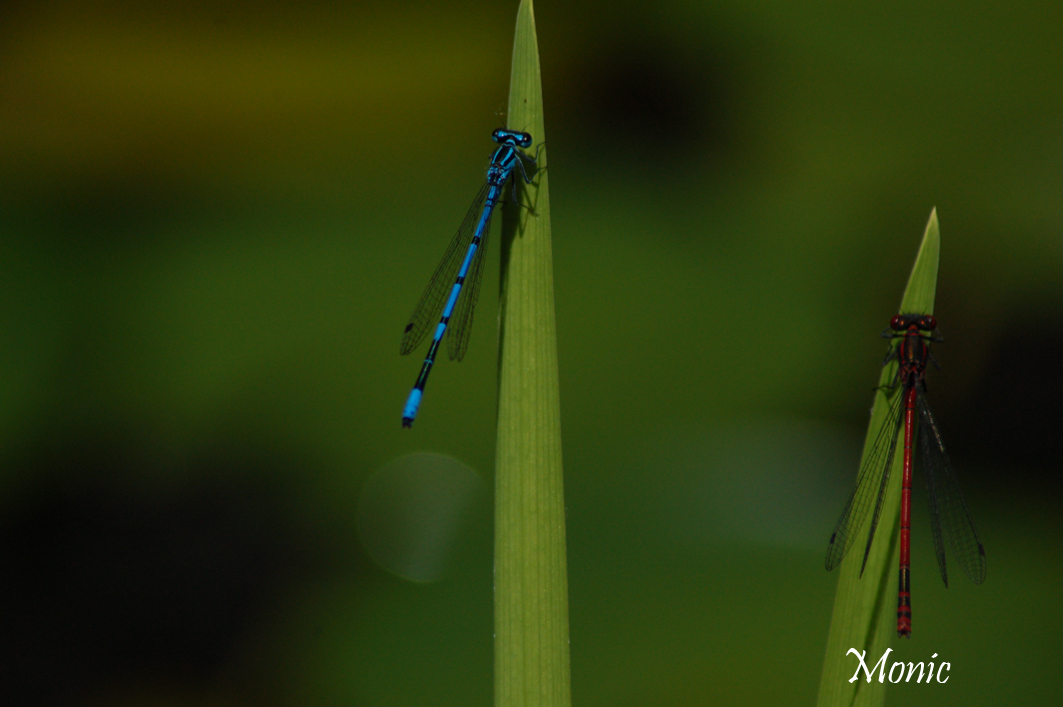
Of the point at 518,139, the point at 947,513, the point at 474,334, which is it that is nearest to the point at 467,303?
the point at 518,139

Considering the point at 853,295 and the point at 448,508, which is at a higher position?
the point at 853,295

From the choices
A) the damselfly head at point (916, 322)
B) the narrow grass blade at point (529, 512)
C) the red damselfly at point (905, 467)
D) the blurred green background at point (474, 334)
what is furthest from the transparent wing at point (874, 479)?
the blurred green background at point (474, 334)

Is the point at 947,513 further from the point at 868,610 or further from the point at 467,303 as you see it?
the point at 467,303

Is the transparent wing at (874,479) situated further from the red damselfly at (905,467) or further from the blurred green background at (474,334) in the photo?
the blurred green background at (474,334)

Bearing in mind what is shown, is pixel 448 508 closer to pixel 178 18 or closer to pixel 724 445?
pixel 724 445

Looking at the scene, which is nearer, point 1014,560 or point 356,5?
point 1014,560

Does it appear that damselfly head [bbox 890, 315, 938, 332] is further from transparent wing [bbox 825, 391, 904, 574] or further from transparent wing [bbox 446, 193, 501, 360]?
transparent wing [bbox 446, 193, 501, 360]

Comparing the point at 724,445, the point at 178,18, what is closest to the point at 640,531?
the point at 724,445

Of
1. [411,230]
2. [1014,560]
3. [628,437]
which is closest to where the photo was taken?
[1014,560]
